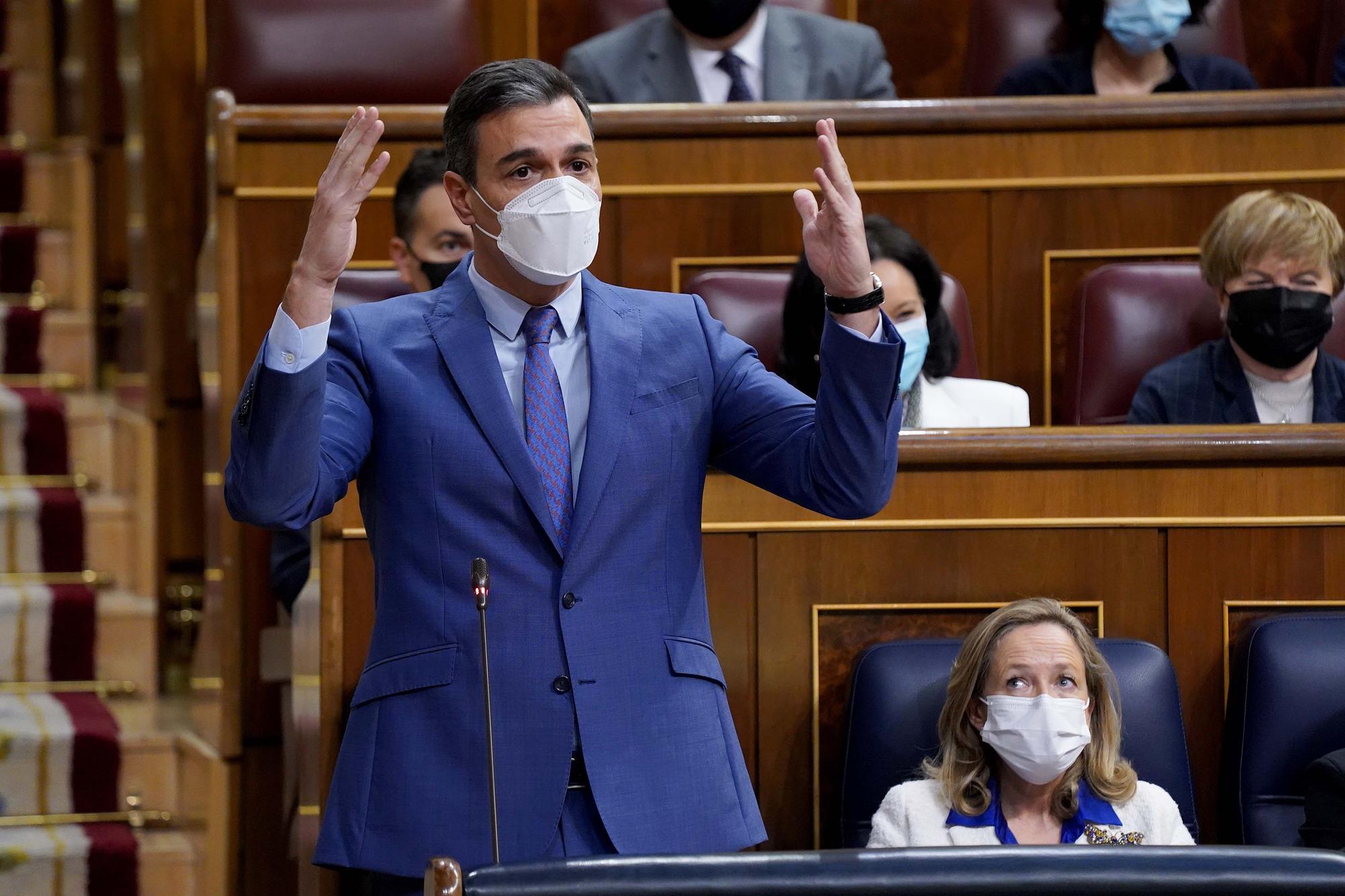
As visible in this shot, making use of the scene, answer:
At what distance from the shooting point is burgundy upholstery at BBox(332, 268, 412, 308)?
1356 millimetres

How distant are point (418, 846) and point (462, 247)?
0.64m

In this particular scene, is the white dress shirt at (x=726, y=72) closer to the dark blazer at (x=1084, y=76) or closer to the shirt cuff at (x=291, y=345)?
the dark blazer at (x=1084, y=76)

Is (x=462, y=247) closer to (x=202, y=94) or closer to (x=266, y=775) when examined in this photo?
(x=266, y=775)

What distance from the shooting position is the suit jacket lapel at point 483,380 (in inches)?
28.5

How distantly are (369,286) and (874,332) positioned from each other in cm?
75

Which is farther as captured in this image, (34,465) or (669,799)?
(34,465)

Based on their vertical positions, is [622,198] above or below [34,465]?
above

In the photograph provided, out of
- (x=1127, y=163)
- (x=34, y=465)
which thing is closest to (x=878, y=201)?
(x=1127, y=163)

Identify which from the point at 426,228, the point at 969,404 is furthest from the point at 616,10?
the point at 969,404

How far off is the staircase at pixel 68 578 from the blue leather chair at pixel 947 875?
0.91 metres

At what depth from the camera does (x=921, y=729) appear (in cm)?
101

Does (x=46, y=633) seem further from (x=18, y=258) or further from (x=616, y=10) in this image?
(x=616, y=10)

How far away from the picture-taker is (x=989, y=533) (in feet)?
3.47

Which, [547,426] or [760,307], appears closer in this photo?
[547,426]
